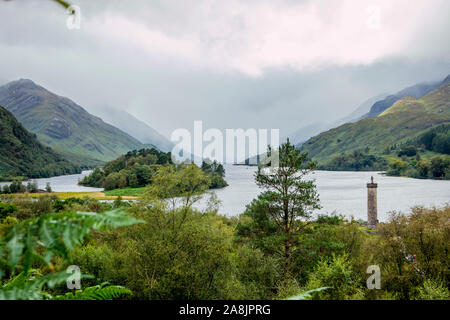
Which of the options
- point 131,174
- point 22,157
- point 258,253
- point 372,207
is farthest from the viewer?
point 22,157

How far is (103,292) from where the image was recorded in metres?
3.64

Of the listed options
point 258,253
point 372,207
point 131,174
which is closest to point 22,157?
point 131,174

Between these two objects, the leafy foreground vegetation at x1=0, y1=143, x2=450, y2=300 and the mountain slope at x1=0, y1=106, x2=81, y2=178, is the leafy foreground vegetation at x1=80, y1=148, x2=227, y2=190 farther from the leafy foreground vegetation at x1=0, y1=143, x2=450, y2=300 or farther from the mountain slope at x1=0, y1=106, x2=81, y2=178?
the leafy foreground vegetation at x1=0, y1=143, x2=450, y2=300

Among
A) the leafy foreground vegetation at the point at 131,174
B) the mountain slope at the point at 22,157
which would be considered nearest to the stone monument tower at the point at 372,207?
the leafy foreground vegetation at the point at 131,174

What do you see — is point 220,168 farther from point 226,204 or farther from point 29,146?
point 29,146

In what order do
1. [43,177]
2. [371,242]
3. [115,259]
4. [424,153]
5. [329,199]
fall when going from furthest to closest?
[424,153] < [43,177] < [329,199] < [371,242] < [115,259]

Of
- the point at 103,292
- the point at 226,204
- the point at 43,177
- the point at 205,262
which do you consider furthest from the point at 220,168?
the point at 103,292

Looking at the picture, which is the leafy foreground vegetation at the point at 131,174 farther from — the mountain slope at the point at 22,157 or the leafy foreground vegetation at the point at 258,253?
the leafy foreground vegetation at the point at 258,253

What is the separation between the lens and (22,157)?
454ft

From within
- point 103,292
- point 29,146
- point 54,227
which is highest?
point 29,146

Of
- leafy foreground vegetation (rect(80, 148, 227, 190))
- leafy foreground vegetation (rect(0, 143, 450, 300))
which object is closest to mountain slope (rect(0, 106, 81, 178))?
leafy foreground vegetation (rect(80, 148, 227, 190))

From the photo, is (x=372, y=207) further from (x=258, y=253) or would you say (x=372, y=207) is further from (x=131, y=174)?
(x=131, y=174)
